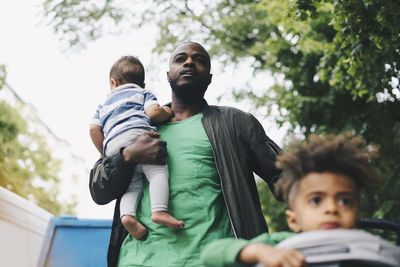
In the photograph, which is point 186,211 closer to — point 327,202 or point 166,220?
point 166,220

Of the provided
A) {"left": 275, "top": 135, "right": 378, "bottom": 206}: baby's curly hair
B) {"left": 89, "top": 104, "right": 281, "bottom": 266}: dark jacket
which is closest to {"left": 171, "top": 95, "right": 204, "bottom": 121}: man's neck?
A: {"left": 89, "top": 104, "right": 281, "bottom": 266}: dark jacket

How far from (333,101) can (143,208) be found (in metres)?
7.17

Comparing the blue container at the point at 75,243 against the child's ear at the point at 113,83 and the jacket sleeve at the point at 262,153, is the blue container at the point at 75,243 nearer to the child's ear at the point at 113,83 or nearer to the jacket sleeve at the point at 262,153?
the child's ear at the point at 113,83

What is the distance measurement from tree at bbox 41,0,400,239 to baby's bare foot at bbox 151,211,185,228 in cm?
247

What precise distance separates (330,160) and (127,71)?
192cm

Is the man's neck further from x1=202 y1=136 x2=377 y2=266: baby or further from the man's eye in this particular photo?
the man's eye

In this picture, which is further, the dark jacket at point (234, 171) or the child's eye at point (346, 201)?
the dark jacket at point (234, 171)

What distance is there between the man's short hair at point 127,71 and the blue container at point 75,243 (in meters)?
1.18

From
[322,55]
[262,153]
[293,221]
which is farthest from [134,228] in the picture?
[322,55]

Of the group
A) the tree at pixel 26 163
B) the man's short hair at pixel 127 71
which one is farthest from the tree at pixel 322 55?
the tree at pixel 26 163

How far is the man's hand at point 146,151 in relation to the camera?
247cm

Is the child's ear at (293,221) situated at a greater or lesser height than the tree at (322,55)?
lesser

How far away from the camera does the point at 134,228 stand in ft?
7.88

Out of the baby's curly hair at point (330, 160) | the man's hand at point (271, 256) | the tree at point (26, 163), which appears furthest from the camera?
the tree at point (26, 163)
